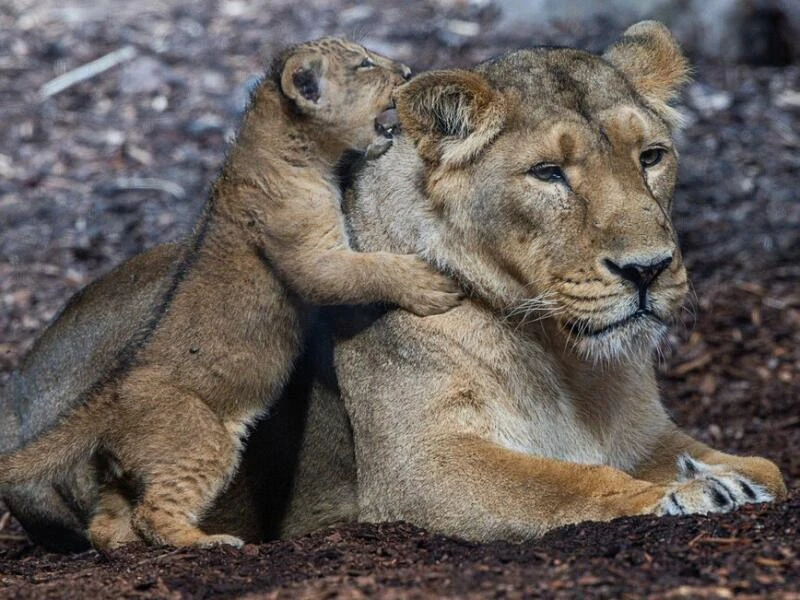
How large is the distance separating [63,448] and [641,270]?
247 cm

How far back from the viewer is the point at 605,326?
16.5 feet

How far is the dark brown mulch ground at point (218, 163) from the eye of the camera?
14.0 feet

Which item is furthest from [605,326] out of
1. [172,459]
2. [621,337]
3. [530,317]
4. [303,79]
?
→ [303,79]

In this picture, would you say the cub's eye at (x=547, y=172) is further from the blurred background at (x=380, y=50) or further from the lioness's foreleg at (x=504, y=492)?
the blurred background at (x=380, y=50)

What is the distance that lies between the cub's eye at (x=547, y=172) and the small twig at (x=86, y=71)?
8136 millimetres

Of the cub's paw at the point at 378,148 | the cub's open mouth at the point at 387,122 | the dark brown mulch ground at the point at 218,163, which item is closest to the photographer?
the dark brown mulch ground at the point at 218,163

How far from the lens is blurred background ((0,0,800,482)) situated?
30.0ft

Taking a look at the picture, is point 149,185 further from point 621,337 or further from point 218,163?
point 621,337

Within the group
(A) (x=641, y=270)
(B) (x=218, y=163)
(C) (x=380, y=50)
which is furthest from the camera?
(C) (x=380, y=50)

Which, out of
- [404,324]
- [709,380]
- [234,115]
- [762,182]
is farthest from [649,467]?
[234,115]

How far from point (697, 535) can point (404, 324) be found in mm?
1617

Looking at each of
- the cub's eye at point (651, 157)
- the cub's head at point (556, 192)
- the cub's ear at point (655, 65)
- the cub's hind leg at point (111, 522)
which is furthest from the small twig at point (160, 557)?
the cub's ear at point (655, 65)

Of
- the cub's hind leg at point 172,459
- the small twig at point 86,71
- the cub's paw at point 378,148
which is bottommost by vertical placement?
the cub's hind leg at point 172,459

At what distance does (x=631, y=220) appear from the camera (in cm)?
499
